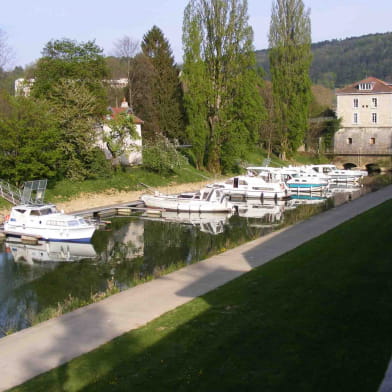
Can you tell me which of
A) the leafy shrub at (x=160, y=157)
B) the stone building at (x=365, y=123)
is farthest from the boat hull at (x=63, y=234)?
the stone building at (x=365, y=123)

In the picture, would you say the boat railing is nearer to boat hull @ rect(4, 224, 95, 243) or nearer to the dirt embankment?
A: the dirt embankment

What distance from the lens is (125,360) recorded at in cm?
1041

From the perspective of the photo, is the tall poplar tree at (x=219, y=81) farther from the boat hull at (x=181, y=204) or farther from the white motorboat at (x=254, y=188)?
the boat hull at (x=181, y=204)

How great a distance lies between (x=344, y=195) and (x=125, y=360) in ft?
127

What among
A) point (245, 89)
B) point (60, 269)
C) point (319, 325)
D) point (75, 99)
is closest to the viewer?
point (319, 325)

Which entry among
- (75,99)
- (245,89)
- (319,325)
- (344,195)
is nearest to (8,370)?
(319,325)

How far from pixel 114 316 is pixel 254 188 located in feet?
104

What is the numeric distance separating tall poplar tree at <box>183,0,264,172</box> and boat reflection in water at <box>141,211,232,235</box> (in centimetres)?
1565

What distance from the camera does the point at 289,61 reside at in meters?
65.9

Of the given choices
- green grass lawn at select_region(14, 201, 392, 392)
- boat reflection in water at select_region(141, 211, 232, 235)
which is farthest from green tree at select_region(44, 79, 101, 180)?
green grass lawn at select_region(14, 201, 392, 392)

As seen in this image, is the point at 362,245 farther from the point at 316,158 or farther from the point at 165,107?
the point at 316,158

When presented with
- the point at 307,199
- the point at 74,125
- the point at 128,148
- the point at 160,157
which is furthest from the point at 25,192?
the point at 307,199

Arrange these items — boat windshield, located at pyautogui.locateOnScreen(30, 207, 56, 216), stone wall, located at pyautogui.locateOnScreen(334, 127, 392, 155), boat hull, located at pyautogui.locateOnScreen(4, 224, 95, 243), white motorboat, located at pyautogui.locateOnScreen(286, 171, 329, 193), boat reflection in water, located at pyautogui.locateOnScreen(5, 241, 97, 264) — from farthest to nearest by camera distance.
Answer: stone wall, located at pyautogui.locateOnScreen(334, 127, 392, 155) < white motorboat, located at pyautogui.locateOnScreen(286, 171, 329, 193) < boat windshield, located at pyautogui.locateOnScreen(30, 207, 56, 216) < boat hull, located at pyautogui.locateOnScreen(4, 224, 95, 243) < boat reflection in water, located at pyautogui.locateOnScreen(5, 241, 97, 264)

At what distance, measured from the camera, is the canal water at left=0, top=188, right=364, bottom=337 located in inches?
719
